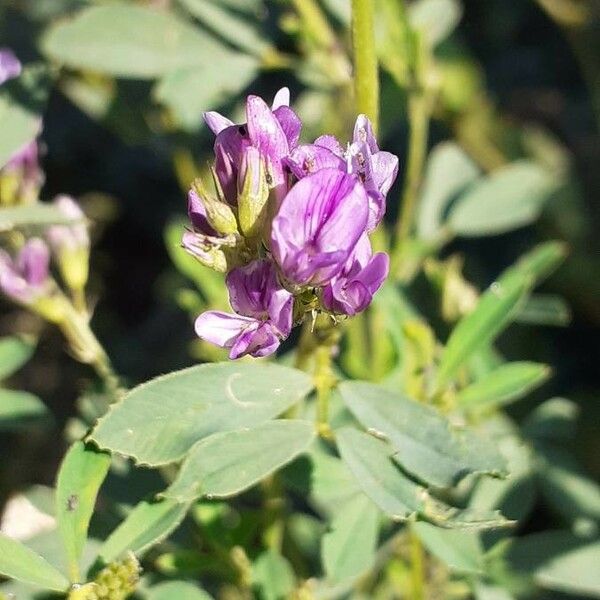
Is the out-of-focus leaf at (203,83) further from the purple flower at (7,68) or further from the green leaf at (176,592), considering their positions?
the green leaf at (176,592)

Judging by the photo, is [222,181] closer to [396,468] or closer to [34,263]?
[396,468]

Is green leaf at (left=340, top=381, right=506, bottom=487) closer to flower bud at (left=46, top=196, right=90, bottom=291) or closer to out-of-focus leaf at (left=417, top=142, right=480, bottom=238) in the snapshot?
flower bud at (left=46, top=196, right=90, bottom=291)

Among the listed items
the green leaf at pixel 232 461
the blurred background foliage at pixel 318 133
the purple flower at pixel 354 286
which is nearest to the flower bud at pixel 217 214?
the purple flower at pixel 354 286

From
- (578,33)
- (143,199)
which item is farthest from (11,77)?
(578,33)

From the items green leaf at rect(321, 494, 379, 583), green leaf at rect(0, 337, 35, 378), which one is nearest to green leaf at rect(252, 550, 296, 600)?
green leaf at rect(321, 494, 379, 583)

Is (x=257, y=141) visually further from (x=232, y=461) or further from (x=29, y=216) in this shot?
(x=29, y=216)
